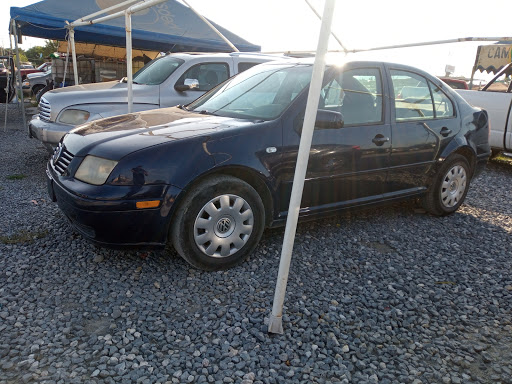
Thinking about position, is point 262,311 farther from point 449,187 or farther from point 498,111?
point 498,111

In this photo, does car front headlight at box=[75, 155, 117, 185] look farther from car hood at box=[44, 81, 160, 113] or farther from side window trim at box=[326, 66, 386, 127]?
car hood at box=[44, 81, 160, 113]

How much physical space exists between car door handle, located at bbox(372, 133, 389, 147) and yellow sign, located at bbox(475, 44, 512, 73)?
12.3 meters

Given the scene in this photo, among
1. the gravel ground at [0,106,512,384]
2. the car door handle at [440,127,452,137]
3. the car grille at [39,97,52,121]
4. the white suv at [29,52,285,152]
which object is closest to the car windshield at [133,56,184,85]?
the white suv at [29,52,285,152]

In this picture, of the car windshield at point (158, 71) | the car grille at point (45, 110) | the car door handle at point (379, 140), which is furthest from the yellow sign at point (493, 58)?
the car grille at point (45, 110)

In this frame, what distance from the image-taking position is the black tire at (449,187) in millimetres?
4527

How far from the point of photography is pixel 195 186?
9.94 ft

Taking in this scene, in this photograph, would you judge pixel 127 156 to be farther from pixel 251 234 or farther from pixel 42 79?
pixel 42 79

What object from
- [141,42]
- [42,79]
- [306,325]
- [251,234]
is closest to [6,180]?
[251,234]

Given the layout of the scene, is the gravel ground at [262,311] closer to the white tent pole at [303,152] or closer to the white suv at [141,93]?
the white tent pole at [303,152]

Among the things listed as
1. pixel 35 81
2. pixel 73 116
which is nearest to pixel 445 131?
pixel 73 116

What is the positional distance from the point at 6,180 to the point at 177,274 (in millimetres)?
3633

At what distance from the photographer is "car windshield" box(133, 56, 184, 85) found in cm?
656

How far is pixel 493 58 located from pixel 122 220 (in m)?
15.5

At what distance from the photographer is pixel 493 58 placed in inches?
575
